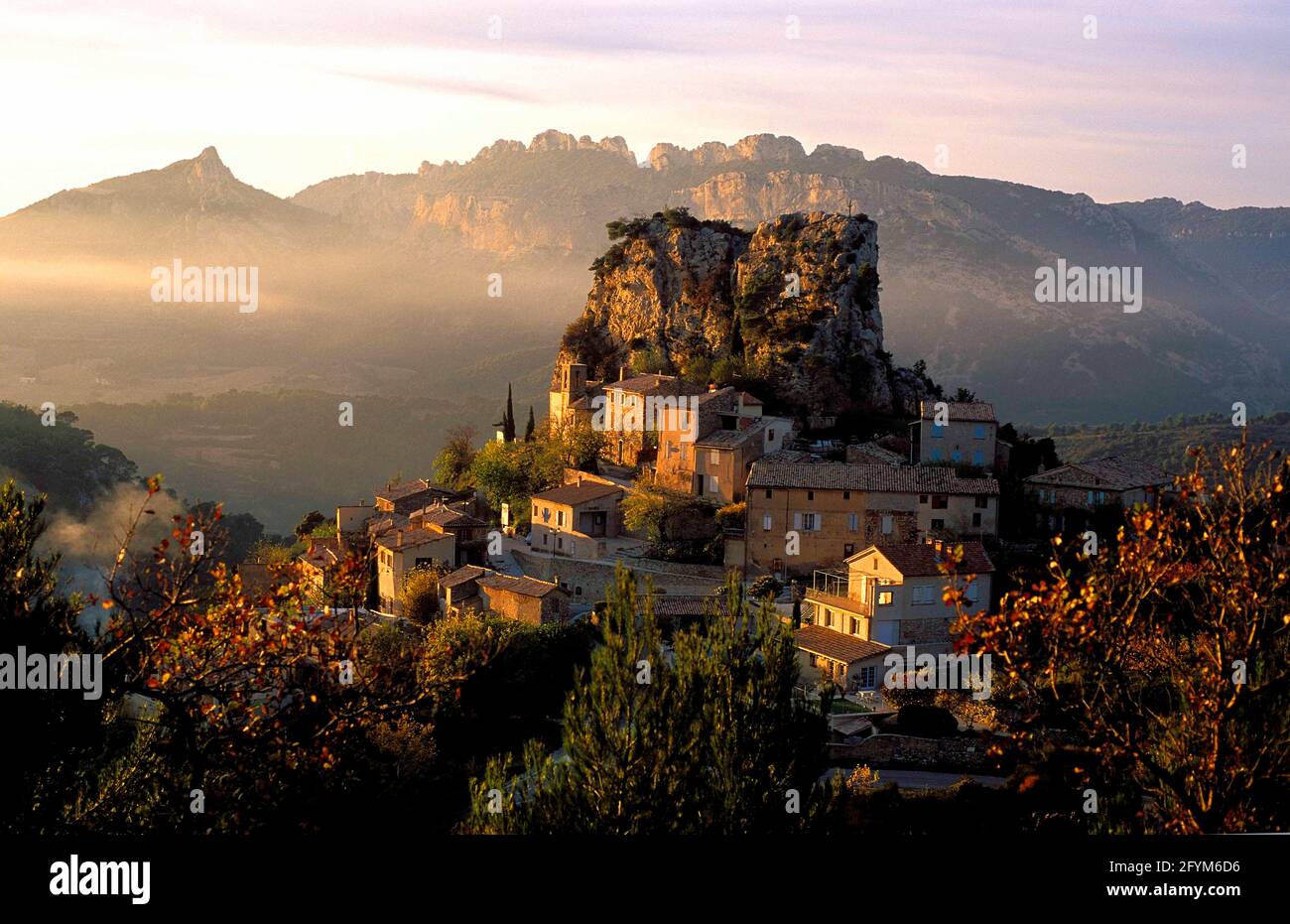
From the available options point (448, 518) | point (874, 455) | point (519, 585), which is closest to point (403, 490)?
point (448, 518)

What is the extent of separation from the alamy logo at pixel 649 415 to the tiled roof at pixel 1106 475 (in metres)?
14.2

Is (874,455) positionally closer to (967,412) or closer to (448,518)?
(967,412)

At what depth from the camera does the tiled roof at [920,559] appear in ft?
134

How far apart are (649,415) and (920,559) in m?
18.9

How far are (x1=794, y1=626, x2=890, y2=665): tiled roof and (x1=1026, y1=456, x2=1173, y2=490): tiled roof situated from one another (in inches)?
532

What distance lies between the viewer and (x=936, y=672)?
131 ft

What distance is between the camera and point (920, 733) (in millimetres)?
34438

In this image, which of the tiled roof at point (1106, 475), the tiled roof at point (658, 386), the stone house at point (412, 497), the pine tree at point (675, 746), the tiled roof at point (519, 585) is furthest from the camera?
the stone house at point (412, 497)

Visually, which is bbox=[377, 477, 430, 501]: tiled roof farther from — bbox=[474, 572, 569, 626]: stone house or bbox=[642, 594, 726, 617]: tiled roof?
bbox=[642, 594, 726, 617]: tiled roof

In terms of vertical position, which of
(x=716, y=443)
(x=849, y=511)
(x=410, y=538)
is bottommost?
(x=410, y=538)

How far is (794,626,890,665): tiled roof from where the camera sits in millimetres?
39938

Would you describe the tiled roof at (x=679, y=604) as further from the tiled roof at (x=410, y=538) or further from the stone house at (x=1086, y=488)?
the stone house at (x=1086, y=488)

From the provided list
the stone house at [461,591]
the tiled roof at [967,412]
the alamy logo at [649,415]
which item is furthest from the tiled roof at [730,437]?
the stone house at [461,591]
